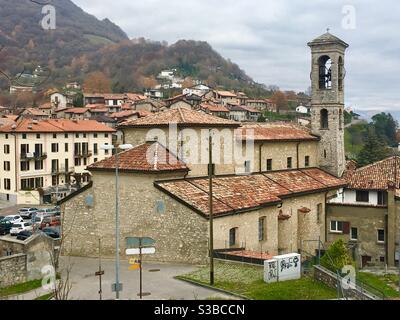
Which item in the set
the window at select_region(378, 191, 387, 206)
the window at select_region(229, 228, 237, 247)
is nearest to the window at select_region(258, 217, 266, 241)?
the window at select_region(229, 228, 237, 247)

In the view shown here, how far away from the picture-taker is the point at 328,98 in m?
41.7

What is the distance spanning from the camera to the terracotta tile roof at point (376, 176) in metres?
36.1

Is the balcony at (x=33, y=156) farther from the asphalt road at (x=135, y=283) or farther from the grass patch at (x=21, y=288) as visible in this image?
the grass patch at (x=21, y=288)

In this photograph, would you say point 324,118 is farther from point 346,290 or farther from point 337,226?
point 346,290

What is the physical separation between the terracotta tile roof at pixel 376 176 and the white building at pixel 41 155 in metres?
35.9

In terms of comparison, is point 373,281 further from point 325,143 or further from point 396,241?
point 325,143

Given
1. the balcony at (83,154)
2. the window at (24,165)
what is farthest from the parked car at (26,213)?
the balcony at (83,154)

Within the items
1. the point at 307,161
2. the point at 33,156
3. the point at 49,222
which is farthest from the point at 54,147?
the point at 307,161

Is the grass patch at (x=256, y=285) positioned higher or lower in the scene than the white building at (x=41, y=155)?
lower

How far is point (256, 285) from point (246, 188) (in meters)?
10.7

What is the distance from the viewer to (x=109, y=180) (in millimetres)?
27625

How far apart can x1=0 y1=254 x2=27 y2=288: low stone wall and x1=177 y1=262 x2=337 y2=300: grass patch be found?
7.04 meters

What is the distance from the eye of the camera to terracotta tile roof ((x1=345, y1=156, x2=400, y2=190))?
36.1m

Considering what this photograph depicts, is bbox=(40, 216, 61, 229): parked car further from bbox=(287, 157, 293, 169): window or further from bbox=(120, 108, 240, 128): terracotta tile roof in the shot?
bbox=(287, 157, 293, 169): window
